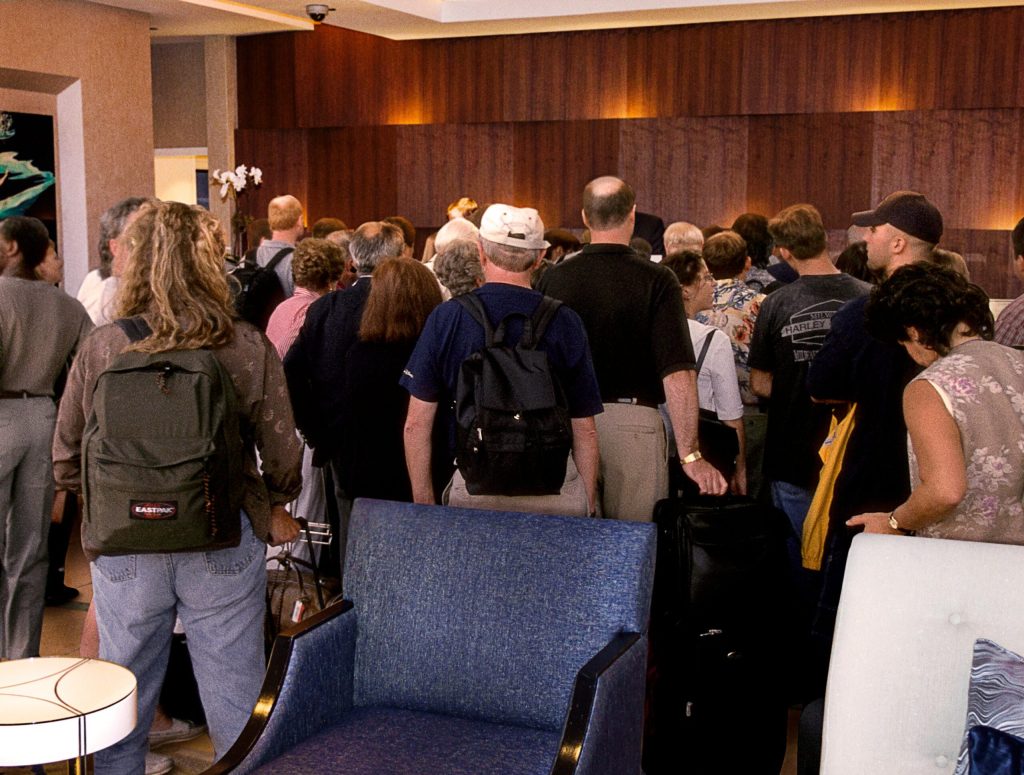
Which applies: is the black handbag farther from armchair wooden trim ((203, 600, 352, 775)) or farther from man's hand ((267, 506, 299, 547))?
armchair wooden trim ((203, 600, 352, 775))

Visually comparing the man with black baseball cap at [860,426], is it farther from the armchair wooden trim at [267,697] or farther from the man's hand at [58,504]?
the man's hand at [58,504]

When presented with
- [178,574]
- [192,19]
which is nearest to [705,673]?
[178,574]

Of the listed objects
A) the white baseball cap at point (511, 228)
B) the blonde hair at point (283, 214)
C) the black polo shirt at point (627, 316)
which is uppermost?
the blonde hair at point (283, 214)

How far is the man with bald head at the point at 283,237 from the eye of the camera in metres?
6.05

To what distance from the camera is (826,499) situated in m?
3.61

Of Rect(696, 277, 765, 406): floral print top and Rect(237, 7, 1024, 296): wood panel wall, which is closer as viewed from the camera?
Rect(696, 277, 765, 406): floral print top

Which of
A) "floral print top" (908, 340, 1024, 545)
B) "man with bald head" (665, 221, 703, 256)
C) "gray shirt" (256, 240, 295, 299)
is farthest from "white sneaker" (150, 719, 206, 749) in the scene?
"man with bald head" (665, 221, 703, 256)

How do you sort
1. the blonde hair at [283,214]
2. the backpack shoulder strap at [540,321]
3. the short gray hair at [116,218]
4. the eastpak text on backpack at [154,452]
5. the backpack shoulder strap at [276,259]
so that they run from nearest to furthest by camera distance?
the eastpak text on backpack at [154,452]
the backpack shoulder strap at [540,321]
the short gray hair at [116,218]
the backpack shoulder strap at [276,259]
the blonde hair at [283,214]

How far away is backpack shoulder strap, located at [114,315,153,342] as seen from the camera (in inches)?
103

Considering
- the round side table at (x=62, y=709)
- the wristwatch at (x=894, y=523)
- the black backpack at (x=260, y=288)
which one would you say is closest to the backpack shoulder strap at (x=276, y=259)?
the black backpack at (x=260, y=288)

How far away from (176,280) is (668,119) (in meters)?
8.67

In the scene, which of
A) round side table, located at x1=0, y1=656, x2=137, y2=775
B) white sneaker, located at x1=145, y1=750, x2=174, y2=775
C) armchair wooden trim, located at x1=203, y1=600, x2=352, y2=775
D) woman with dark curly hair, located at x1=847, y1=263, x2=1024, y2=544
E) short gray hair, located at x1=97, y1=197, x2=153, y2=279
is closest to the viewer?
round side table, located at x1=0, y1=656, x2=137, y2=775

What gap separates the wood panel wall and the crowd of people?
5.35m

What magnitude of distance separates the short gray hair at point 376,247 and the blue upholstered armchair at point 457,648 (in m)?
2.04
